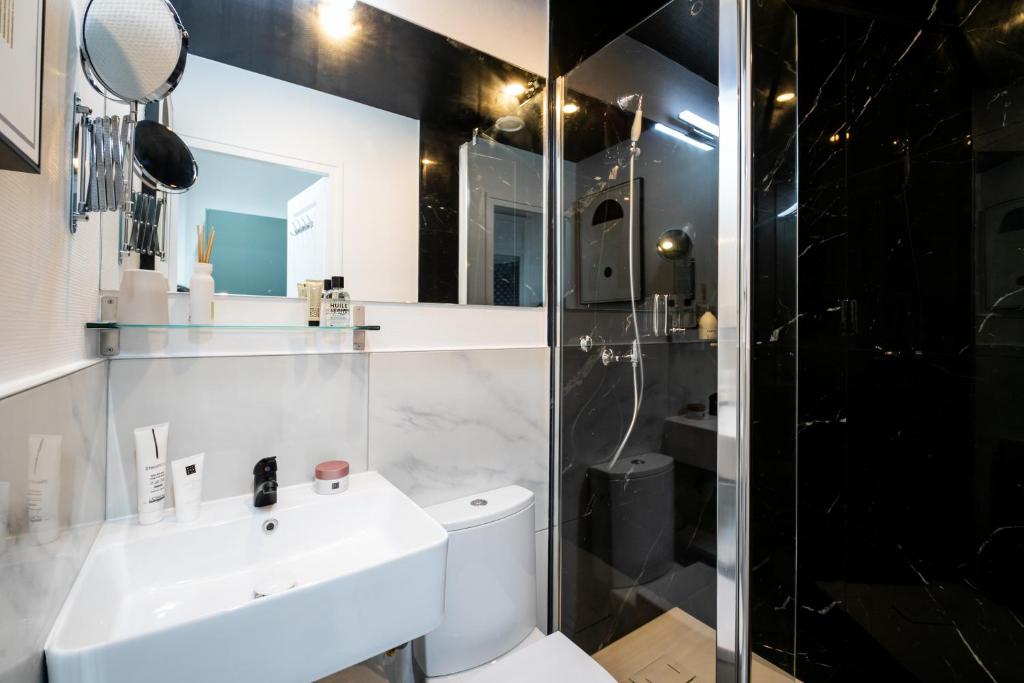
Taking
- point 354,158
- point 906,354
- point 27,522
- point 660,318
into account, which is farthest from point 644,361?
point 27,522

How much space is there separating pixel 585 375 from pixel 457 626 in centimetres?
80

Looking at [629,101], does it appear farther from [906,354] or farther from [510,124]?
[906,354]

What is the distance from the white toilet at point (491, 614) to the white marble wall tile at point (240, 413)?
356mm

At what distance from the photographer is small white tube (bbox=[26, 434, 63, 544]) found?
1.64 feet

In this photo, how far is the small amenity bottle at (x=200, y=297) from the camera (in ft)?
3.27

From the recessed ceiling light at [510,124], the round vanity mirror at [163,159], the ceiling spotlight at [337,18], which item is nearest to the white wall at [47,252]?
the round vanity mirror at [163,159]

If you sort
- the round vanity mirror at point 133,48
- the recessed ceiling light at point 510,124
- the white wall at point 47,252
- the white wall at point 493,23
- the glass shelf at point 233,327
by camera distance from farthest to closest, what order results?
the recessed ceiling light at point 510,124 → the white wall at point 493,23 → the glass shelf at point 233,327 → the round vanity mirror at point 133,48 → the white wall at point 47,252

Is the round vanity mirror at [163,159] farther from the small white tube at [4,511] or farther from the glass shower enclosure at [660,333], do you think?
the glass shower enclosure at [660,333]

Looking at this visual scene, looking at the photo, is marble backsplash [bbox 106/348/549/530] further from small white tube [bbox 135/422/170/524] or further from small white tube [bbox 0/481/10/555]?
small white tube [bbox 0/481/10/555]

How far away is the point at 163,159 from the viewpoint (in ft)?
3.12

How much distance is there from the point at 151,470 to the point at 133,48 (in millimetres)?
791

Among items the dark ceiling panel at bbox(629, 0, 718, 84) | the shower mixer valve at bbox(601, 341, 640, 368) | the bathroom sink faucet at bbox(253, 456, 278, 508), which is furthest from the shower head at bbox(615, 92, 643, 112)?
the bathroom sink faucet at bbox(253, 456, 278, 508)

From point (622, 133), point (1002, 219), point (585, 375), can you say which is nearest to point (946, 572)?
point (1002, 219)

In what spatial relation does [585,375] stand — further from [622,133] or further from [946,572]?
[946,572]
